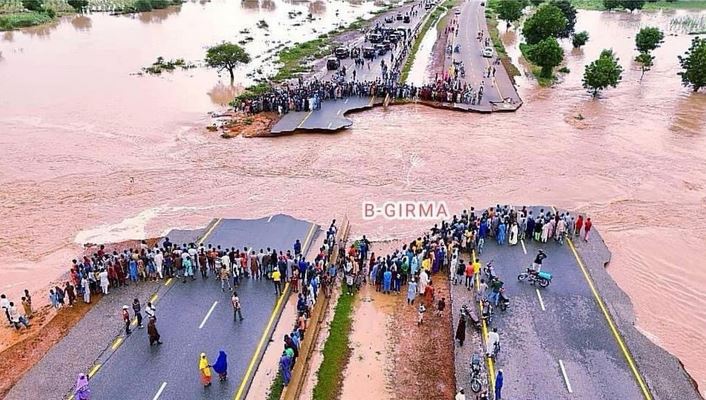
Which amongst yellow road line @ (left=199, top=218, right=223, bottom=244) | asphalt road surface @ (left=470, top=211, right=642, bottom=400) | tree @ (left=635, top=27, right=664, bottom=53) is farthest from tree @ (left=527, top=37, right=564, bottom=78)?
yellow road line @ (left=199, top=218, right=223, bottom=244)

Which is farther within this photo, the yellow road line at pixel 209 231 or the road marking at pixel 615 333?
the yellow road line at pixel 209 231

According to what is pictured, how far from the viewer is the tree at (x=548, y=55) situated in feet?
154

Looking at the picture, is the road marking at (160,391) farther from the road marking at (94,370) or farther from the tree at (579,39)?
the tree at (579,39)

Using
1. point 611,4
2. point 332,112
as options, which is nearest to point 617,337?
point 332,112

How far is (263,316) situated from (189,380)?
3236mm

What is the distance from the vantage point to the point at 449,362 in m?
16.1

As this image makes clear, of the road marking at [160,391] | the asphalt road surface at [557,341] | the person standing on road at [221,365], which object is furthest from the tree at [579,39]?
the road marking at [160,391]

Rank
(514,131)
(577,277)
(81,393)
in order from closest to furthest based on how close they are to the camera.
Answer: (81,393), (577,277), (514,131)

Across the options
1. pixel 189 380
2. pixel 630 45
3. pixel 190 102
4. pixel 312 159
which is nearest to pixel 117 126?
pixel 190 102

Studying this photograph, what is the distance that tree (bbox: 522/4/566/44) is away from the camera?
5575 cm

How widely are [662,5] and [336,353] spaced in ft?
332

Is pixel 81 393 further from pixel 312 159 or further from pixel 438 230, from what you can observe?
pixel 312 159

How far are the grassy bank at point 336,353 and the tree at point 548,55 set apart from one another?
35415 mm

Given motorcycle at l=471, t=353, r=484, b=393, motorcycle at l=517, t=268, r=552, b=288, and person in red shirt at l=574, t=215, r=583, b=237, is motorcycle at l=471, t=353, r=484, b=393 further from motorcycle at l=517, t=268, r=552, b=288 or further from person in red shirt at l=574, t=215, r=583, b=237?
person in red shirt at l=574, t=215, r=583, b=237
